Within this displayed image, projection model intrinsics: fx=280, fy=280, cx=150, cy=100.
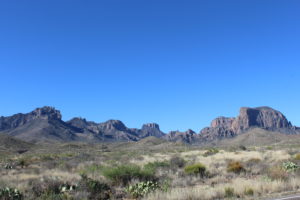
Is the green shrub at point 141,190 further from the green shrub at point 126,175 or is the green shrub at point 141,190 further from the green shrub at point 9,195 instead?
the green shrub at point 9,195

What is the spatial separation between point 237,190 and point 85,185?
637 cm

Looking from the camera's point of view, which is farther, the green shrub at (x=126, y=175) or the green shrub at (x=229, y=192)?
the green shrub at (x=126, y=175)

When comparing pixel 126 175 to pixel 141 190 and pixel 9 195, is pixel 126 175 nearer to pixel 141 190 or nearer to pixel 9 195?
pixel 141 190

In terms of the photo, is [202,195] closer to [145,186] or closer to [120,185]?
[145,186]

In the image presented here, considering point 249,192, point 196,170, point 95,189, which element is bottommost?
point 249,192

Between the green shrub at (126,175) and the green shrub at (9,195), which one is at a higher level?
the green shrub at (126,175)

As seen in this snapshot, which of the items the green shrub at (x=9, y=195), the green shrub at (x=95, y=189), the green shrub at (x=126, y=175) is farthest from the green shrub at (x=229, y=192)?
the green shrub at (x=9, y=195)

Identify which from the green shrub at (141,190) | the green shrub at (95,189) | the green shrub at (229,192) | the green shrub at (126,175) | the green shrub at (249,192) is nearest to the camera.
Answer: the green shrub at (229,192)

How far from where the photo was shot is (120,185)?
14.9 metres

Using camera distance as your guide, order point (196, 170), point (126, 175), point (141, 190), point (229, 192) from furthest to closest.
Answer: point (196, 170), point (126, 175), point (141, 190), point (229, 192)

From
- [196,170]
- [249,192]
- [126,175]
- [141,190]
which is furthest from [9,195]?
[196,170]

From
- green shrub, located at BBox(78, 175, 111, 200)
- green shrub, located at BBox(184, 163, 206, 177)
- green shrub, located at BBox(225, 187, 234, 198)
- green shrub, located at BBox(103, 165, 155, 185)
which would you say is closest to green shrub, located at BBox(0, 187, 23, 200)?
green shrub, located at BBox(78, 175, 111, 200)

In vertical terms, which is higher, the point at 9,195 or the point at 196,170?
the point at 196,170

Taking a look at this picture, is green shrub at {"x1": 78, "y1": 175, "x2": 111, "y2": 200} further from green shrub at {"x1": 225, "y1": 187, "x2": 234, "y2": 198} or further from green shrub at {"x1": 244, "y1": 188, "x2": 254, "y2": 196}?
green shrub at {"x1": 244, "y1": 188, "x2": 254, "y2": 196}
